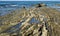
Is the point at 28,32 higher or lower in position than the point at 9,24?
higher

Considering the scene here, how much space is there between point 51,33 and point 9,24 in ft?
17.1

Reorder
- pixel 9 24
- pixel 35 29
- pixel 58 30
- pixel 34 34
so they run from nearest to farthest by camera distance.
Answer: pixel 34 34, pixel 35 29, pixel 58 30, pixel 9 24

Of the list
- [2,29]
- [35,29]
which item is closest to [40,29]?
[35,29]

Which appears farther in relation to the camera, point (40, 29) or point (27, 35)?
point (40, 29)

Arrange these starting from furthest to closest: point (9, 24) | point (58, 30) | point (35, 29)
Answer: point (9, 24)
point (58, 30)
point (35, 29)

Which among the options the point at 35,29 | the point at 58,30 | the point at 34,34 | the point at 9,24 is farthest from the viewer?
the point at 9,24

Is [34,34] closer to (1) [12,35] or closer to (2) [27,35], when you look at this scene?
(2) [27,35]

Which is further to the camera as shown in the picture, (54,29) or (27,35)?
(54,29)

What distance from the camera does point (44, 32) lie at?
12789mm

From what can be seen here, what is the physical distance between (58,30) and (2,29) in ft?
14.4

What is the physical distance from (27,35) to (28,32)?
0.35 metres

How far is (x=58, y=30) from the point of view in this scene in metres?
14.8

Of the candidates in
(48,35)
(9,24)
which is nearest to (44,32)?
(48,35)

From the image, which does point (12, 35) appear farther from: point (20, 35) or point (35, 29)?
point (35, 29)
